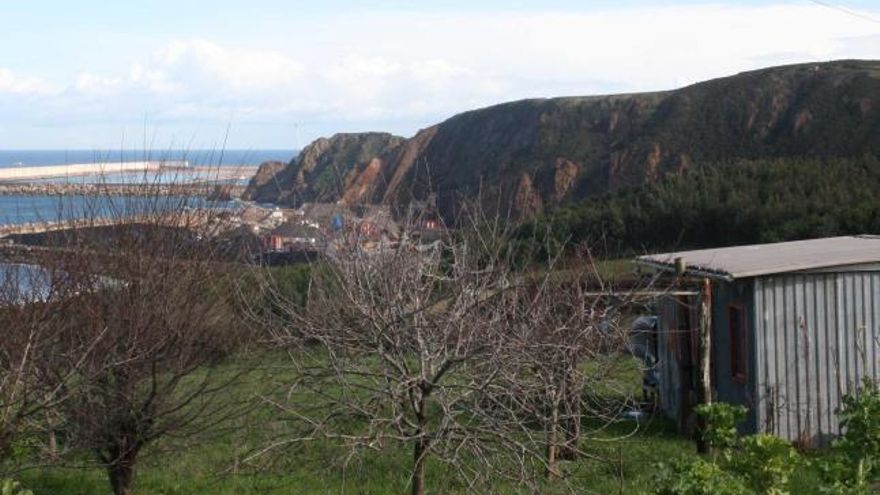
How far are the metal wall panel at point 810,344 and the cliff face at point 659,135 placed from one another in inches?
1621

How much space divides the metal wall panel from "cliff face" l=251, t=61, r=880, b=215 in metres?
41.2

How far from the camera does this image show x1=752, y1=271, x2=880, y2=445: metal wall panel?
1373cm

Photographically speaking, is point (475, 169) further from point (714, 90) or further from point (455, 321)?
point (455, 321)

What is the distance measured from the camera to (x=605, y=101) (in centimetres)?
8756

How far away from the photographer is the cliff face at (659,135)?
63906mm

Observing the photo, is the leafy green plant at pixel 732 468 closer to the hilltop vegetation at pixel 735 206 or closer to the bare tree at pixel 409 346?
the bare tree at pixel 409 346

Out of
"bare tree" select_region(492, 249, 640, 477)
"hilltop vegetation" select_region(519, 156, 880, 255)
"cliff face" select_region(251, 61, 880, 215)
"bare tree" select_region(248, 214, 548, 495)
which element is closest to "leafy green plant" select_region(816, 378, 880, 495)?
"bare tree" select_region(492, 249, 640, 477)

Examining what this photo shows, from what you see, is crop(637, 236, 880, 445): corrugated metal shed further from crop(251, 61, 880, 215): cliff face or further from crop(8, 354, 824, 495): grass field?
crop(251, 61, 880, 215): cliff face

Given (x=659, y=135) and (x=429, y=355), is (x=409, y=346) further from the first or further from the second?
(x=659, y=135)

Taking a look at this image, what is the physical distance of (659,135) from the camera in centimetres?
7506

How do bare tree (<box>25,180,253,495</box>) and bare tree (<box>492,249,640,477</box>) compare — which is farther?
bare tree (<box>25,180,253,495</box>)

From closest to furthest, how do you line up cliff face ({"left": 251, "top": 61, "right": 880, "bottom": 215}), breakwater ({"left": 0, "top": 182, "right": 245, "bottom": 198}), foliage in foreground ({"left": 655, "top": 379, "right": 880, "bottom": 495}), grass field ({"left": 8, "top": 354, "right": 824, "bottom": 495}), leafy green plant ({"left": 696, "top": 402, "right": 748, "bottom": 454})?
foliage in foreground ({"left": 655, "top": 379, "right": 880, "bottom": 495})
leafy green plant ({"left": 696, "top": 402, "right": 748, "bottom": 454})
grass field ({"left": 8, "top": 354, "right": 824, "bottom": 495})
breakwater ({"left": 0, "top": 182, "right": 245, "bottom": 198})
cliff face ({"left": 251, "top": 61, "right": 880, "bottom": 215})

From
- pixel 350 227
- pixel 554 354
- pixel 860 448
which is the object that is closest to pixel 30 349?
pixel 350 227

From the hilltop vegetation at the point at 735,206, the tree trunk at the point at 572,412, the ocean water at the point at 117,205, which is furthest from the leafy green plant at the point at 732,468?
the hilltop vegetation at the point at 735,206
